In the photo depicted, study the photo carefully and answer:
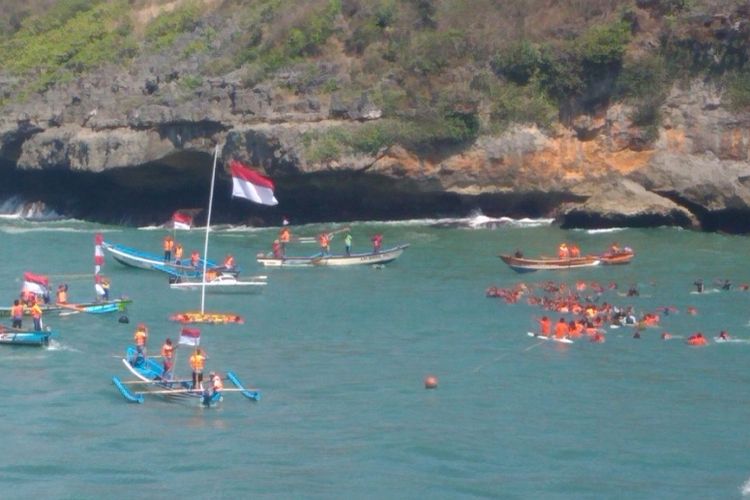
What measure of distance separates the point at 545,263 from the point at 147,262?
12.5 m

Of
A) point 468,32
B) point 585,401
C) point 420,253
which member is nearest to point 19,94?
point 468,32

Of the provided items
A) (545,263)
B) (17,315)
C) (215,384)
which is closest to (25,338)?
(17,315)

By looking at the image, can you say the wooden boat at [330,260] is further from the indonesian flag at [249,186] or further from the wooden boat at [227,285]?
the indonesian flag at [249,186]

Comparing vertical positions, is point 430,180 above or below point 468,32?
below

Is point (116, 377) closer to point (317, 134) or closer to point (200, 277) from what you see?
point (200, 277)

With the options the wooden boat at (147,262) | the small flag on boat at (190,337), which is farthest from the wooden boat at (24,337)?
the wooden boat at (147,262)

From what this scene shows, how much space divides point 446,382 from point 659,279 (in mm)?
15177

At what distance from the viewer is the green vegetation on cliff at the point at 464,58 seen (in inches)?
2226

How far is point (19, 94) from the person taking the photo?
6869cm

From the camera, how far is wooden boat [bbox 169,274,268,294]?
138 feet

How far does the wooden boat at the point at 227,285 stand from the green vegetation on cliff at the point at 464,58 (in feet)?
46.8

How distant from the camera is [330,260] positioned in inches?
1884

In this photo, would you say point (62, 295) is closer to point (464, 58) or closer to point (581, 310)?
point (581, 310)

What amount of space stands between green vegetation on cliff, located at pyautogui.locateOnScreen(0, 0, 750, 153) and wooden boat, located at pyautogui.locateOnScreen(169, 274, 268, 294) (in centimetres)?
1426
